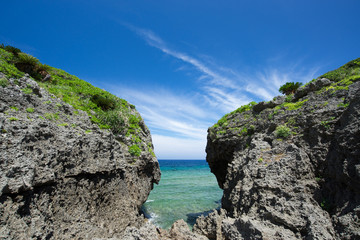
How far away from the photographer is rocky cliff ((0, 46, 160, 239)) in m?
6.29

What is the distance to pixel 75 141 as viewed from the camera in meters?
8.83

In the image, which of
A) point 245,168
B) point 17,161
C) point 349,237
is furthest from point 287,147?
point 17,161

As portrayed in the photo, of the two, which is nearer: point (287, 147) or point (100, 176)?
point (100, 176)

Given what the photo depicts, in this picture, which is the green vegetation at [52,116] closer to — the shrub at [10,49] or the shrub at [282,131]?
the shrub at [10,49]

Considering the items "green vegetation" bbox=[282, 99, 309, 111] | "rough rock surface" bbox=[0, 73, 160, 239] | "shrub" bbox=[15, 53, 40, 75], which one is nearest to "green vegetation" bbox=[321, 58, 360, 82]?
"green vegetation" bbox=[282, 99, 309, 111]

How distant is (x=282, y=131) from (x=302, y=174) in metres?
3.28

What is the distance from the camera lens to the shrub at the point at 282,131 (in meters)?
11.2

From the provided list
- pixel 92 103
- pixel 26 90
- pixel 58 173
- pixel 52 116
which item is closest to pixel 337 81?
pixel 58 173

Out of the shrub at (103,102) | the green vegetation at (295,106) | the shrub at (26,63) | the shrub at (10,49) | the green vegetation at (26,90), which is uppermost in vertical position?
the shrub at (10,49)

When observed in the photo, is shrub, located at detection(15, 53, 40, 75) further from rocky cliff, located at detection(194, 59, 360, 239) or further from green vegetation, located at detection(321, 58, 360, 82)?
green vegetation, located at detection(321, 58, 360, 82)

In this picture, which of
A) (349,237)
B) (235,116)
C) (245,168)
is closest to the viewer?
(349,237)

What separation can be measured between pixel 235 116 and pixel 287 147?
709 cm

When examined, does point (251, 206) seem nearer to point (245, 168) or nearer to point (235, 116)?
point (245, 168)

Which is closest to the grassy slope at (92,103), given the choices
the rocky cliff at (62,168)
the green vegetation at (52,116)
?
the rocky cliff at (62,168)
